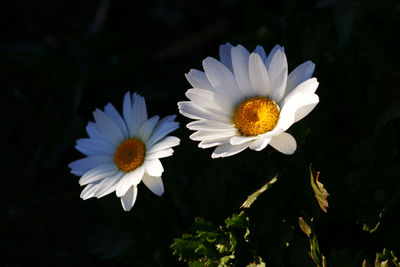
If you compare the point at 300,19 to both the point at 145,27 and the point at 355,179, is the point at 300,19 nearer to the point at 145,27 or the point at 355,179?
the point at 355,179

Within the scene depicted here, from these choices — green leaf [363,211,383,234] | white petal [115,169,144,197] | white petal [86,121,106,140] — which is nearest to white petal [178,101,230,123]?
white petal [115,169,144,197]

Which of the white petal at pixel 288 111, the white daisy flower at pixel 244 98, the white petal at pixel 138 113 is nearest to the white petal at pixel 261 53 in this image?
the white daisy flower at pixel 244 98

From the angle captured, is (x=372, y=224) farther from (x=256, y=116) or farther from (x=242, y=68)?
(x=242, y=68)

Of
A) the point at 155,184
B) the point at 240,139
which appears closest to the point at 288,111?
the point at 240,139

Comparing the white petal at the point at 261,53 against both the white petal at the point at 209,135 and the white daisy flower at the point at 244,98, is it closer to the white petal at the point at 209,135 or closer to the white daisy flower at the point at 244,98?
the white daisy flower at the point at 244,98

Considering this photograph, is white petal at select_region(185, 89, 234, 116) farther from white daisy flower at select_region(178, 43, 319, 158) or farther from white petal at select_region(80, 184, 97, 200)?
white petal at select_region(80, 184, 97, 200)
